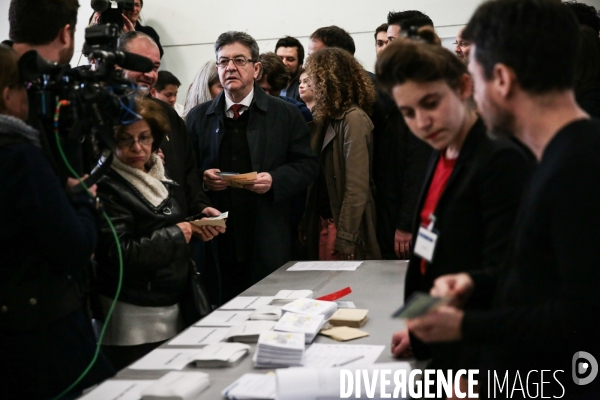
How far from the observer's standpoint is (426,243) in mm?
1624

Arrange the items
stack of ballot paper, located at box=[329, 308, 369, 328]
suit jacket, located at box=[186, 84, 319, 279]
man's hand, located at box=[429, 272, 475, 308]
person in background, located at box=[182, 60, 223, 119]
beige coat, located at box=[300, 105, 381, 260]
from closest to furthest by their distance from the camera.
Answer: man's hand, located at box=[429, 272, 475, 308], stack of ballot paper, located at box=[329, 308, 369, 328], suit jacket, located at box=[186, 84, 319, 279], beige coat, located at box=[300, 105, 381, 260], person in background, located at box=[182, 60, 223, 119]

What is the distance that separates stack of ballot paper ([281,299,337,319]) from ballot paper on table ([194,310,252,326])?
0.54ft

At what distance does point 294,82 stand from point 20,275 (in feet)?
11.6

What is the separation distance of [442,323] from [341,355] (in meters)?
0.78

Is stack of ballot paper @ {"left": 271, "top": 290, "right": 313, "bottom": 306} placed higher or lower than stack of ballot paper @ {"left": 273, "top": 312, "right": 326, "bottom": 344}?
lower

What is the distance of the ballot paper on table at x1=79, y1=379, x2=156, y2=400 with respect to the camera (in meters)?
1.75

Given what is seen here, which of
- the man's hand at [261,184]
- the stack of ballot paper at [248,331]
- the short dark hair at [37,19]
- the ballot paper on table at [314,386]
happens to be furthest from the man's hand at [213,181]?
the ballot paper on table at [314,386]

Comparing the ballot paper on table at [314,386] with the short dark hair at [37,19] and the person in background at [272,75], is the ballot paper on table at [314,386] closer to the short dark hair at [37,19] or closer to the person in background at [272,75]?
the short dark hair at [37,19]

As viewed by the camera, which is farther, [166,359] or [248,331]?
[248,331]

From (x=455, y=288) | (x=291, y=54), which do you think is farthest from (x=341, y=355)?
(x=291, y=54)

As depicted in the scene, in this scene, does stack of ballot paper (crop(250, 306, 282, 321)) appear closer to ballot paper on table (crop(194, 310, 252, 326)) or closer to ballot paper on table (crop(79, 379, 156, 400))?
ballot paper on table (crop(194, 310, 252, 326))

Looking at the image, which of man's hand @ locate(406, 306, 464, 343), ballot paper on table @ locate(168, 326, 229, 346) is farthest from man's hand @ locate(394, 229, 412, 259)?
man's hand @ locate(406, 306, 464, 343)

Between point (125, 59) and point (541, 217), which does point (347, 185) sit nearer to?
point (125, 59)

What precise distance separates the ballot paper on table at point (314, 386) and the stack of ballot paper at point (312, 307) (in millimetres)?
575
